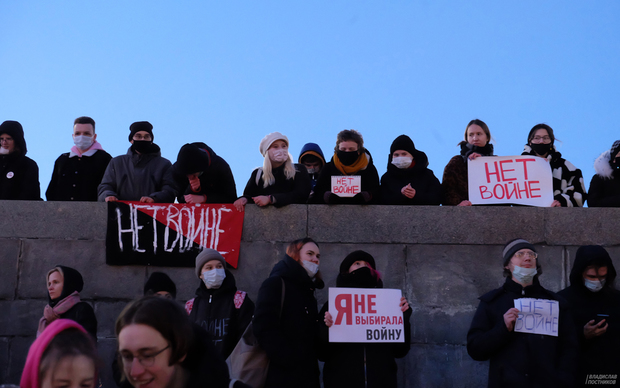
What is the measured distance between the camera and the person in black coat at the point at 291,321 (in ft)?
16.4

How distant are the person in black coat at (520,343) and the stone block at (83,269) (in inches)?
140

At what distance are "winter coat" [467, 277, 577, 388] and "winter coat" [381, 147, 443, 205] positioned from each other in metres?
2.01

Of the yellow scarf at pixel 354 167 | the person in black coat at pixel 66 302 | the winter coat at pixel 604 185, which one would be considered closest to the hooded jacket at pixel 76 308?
the person in black coat at pixel 66 302

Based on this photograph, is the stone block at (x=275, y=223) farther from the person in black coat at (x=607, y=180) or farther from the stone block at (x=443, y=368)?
the person in black coat at (x=607, y=180)

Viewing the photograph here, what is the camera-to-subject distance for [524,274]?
5238mm

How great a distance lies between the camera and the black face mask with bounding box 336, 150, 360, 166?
701cm

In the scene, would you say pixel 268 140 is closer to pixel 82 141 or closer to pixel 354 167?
pixel 354 167

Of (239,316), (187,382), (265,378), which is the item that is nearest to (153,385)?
(187,382)

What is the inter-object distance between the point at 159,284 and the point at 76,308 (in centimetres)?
82

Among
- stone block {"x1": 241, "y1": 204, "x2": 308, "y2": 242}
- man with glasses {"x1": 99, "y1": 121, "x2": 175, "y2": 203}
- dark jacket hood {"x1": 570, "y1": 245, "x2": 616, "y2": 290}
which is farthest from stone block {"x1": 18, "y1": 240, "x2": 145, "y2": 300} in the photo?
dark jacket hood {"x1": 570, "y1": 245, "x2": 616, "y2": 290}

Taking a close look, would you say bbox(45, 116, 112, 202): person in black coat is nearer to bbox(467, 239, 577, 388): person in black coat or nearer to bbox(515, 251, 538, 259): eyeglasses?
bbox(467, 239, 577, 388): person in black coat

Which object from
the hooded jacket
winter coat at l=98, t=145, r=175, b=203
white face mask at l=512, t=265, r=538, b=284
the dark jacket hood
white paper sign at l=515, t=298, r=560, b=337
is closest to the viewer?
white paper sign at l=515, t=298, r=560, b=337

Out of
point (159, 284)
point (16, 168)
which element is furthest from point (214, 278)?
point (16, 168)

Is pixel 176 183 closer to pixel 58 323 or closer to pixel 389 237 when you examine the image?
pixel 389 237
